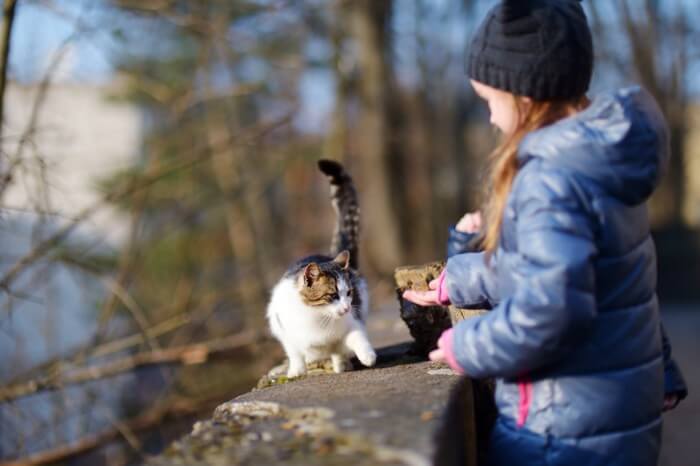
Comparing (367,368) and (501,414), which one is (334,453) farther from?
(367,368)

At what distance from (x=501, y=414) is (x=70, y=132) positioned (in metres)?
4.00

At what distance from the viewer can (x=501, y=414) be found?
220 cm

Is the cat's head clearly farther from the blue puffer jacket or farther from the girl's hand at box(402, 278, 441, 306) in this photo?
the blue puffer jacket

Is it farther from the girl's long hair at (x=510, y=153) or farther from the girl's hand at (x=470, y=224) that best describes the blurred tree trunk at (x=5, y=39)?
the girl's long hair at (x=510, y=153)

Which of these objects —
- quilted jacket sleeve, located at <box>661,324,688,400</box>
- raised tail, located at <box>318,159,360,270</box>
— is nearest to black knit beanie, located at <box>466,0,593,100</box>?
quilted jacket sleeve, located at <box>661,324,688,400</box>

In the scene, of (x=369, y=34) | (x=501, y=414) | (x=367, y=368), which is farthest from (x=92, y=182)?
(x=501, y=414)

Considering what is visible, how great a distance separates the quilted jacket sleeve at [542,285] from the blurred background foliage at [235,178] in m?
2.91

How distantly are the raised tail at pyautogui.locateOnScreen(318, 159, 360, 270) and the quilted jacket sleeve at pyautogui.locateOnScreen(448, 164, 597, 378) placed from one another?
1.55 metres

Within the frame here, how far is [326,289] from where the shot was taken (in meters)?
3.03

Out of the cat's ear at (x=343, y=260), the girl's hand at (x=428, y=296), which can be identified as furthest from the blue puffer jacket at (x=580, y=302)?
the cat's ear at (x=343, y=260)

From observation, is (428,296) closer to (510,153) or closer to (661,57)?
(510,153)

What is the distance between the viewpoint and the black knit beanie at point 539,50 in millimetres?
2094

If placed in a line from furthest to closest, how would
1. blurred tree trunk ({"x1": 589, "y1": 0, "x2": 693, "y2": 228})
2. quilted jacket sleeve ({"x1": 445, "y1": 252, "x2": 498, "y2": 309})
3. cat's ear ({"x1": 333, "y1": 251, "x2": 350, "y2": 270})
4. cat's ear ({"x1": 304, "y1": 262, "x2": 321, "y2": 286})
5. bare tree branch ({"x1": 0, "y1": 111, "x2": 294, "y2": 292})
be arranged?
blurred tree trunk ({"x1": 589, "y1": 0, "x2": 693, "y2": 228}) < bare tree branch ({"x1": 0, "y1": 111, "x2": 294, "y2": 292}) < cat's ear ({"x1": 333, "y1": 251, "x2": 350, "y2": 270}) < cat's ear ({"x1": 304, "y1": 262, "x2": 321, "y2": 286}) < quilted jacket sleeve ({"x1": 445, "y1": 252, "x2": 498, "y2": 309})

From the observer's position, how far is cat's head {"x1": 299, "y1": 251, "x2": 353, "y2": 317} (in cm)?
300
